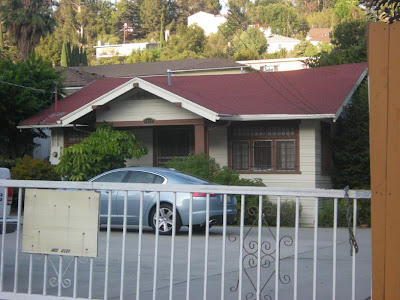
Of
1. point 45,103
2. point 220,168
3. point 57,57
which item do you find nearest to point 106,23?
point 57,57

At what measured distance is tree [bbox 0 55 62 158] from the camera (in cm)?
2420

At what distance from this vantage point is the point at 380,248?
15.4 feet

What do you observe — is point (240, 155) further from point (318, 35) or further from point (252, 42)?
point (318, 35)

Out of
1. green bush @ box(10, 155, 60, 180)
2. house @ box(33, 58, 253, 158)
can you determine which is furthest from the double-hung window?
house @ box(33, 58, 253, 158)

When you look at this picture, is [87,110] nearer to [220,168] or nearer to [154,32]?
[220,168]

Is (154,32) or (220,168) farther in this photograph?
(154,32)

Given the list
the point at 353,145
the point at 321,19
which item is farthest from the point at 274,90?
the point at 321,19

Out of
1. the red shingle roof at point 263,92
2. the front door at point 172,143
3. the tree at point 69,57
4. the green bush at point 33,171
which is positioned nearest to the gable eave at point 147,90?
the red shingle roof at point 263,92

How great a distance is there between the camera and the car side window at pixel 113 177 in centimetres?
1483

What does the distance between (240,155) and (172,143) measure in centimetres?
279

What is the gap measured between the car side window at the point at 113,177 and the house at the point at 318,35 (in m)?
78.4

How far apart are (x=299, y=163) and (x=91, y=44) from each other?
83.5m

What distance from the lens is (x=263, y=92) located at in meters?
22.8

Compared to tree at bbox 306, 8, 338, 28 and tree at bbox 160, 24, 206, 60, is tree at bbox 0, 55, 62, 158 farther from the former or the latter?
tree at bbox 306, 8, 338, 28
